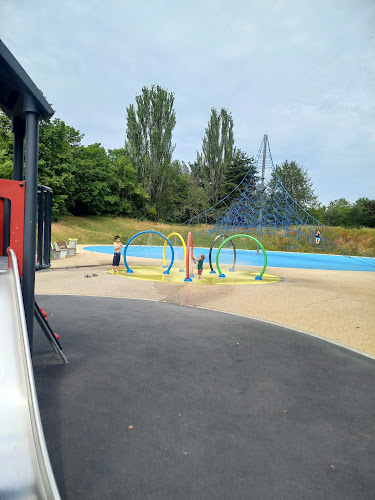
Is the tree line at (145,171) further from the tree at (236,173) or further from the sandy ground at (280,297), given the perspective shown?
the sandy ground at (280,297)

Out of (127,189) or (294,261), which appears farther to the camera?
(127,189)

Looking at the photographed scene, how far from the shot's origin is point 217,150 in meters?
43.6

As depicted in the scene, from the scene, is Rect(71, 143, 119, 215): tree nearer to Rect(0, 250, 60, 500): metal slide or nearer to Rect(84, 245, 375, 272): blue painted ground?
Rect(84, 245, 375, 272): blue painted ground

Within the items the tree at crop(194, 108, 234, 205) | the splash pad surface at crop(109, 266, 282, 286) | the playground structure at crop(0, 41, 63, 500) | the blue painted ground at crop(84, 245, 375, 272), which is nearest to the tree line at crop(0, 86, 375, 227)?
the tree at crop(194, 108, 234, 205)

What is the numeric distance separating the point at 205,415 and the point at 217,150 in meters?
42.9

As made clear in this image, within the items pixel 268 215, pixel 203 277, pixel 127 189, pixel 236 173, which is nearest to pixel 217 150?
pixel 236 173

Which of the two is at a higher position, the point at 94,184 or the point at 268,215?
the point at 94,184

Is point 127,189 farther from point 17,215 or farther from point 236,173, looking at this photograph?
point 17,215

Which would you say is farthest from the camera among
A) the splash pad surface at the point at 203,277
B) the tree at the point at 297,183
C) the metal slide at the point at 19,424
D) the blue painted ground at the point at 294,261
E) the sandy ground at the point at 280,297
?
the tree at the point at 297,183

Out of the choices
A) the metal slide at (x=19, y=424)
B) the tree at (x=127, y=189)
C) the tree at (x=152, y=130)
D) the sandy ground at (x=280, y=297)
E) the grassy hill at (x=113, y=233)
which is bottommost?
the sandy ground at (x=280, y=297)

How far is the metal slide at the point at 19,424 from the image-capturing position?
1819 millimetres

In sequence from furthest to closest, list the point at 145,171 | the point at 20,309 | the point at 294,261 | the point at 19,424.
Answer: the point at 145,171, the point at 294,261, the point at 20,309, the point at 19,424

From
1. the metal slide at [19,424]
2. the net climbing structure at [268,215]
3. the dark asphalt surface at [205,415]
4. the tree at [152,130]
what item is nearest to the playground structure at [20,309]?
the metal slide at [19,424]

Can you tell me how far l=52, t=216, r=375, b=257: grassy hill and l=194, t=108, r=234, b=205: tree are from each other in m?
10.4
